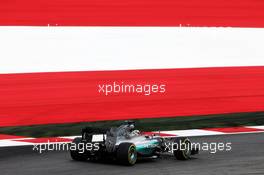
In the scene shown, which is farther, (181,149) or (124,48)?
(124,48)

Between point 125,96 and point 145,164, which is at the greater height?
point 125,96

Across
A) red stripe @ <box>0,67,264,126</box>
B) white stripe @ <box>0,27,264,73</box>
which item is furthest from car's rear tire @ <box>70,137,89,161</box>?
white stripe @ <box>0,27,264,73</box>

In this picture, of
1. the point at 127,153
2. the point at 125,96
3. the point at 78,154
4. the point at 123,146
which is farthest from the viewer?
the point at 125,96

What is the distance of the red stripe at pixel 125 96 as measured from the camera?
11.8 meters

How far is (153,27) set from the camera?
12758 mm

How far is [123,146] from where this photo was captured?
379 inches

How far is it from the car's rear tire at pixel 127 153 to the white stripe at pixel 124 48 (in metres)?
3.07
